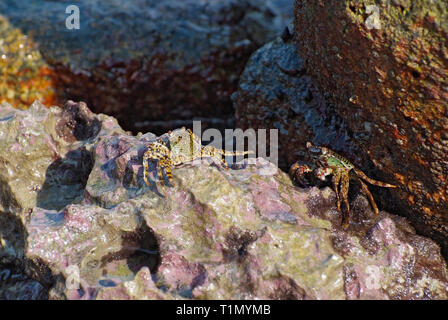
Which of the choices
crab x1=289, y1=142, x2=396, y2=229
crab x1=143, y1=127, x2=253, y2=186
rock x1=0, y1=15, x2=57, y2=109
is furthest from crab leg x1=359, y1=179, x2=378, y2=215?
rock x1=0, y1=15, x2=57, y2=109

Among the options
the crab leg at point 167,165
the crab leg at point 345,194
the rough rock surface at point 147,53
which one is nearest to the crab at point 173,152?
the crab leg at point 167,165

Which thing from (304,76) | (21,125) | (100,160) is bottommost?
(100,160)

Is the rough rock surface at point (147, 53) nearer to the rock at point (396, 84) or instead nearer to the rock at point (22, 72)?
the rock at point (22, 72)

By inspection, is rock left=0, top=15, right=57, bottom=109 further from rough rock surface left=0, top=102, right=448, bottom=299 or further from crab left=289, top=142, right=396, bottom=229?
crab left=289, top=142, right=396, bottom=229

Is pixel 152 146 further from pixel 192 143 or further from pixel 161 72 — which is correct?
pixel 161 72

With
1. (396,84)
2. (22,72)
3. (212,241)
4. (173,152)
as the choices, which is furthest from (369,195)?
(22,72)

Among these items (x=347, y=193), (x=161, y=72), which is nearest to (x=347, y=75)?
(x=347, y=193)
